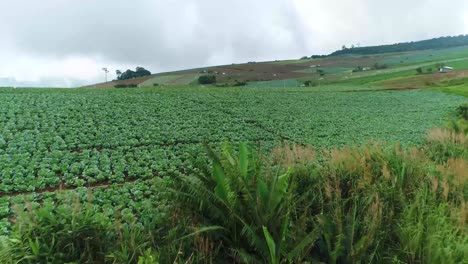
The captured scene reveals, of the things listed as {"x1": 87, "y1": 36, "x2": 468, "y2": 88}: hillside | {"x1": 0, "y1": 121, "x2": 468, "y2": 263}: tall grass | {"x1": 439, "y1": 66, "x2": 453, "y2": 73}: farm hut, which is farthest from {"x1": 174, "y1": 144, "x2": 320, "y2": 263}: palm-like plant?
{"x1": 439, "y1": 66, "x2": 453, "y2": 73}: farm hut

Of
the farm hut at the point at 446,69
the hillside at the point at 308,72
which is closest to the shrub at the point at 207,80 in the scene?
the hillside at the point at 308,72

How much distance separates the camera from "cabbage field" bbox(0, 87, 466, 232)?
9672mm

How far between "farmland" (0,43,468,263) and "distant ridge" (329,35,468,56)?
315 feet

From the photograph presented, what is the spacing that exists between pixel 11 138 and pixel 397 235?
Result: 12639mm

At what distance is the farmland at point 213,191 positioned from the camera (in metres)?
5.18

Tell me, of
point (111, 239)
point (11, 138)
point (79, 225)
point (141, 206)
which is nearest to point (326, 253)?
point (111, 239)

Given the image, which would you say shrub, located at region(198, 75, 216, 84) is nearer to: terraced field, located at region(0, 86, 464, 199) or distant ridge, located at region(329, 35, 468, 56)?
terraced field, located at region(0, 86, 464, 199)

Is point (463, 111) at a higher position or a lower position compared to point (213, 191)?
lower

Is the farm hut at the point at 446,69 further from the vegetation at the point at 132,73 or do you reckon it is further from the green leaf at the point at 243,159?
the green leaf at the point at 243,159

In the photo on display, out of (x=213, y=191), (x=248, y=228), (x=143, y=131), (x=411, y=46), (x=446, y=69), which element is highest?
(x=411, y=46)

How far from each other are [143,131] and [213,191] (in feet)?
34.3

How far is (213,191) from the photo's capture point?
239 inches

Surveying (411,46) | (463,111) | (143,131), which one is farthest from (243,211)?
(411,46)

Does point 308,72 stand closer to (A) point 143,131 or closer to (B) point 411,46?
(B) point 411,46
